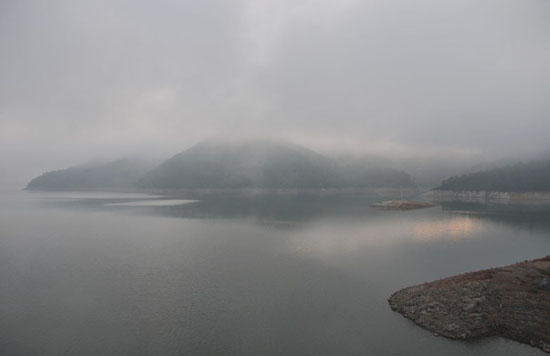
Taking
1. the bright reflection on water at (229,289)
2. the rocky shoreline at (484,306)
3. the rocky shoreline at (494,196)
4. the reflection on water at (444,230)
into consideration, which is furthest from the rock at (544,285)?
the rocky shoreline at (494,196)

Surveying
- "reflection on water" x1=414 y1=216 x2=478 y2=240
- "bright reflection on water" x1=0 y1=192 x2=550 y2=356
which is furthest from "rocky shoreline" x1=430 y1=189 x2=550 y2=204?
"bright reflection on water" x1=0 y1=192 x2=550 y2=356

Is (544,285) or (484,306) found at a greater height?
(544,285)

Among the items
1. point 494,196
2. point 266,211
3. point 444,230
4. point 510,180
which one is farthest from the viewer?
point 494,196

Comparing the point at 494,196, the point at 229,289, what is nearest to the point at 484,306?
the point at 229,289

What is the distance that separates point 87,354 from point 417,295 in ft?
72.0

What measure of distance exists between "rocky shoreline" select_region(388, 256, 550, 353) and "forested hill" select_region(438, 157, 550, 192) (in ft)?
473

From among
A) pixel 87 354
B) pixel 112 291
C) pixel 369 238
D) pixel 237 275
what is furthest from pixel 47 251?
pixel 369 238

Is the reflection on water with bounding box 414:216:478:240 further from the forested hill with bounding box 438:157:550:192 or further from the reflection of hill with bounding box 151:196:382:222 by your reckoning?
the forested hill with bounding box 438:157:550:192

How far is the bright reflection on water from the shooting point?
1697cm

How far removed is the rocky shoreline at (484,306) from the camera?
17.8 metres

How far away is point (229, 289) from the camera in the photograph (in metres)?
25.4

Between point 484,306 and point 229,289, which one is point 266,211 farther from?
point 484,306

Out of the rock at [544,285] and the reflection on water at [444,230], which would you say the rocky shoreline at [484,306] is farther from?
the reflection on water at [444,230]

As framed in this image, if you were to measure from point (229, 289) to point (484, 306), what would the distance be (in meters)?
18.7
